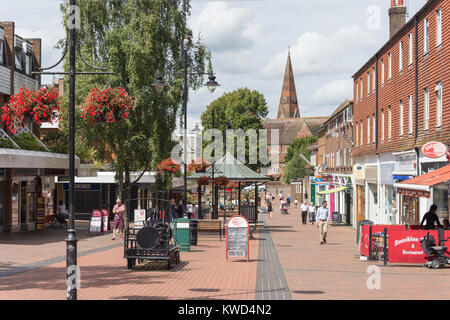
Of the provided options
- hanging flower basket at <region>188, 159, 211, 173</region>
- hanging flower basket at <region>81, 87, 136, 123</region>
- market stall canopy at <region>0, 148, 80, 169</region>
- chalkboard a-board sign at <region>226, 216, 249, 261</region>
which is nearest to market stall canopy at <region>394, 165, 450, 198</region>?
chalkboard a-board sign at <region>226, 216, 249, 261</region>

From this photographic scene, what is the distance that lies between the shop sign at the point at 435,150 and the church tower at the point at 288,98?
459 ft

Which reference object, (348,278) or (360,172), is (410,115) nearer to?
(360,172)

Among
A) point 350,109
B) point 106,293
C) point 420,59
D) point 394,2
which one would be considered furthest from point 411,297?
point 350,109

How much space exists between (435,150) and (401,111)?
28.5 ft

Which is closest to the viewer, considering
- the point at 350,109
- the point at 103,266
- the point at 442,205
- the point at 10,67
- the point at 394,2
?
the point at 103,266

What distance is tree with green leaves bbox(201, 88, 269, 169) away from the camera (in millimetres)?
64188

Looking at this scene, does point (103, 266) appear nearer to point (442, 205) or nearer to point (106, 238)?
point (106, 238)

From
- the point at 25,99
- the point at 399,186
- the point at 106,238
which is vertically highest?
the point at 25,99

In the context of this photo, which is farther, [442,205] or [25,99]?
[442,205]

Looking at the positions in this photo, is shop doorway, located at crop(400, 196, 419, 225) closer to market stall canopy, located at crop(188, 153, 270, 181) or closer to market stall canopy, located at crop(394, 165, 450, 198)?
market stall canopy, located at crop(394, 165, 450, 198)

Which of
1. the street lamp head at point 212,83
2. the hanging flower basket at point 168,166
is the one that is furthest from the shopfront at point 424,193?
the hanging flower basket at point 168,166

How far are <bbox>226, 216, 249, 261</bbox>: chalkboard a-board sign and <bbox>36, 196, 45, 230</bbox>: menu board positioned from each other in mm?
15917

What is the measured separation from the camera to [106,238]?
85.7ft

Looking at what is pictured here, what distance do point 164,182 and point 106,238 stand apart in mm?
4169
